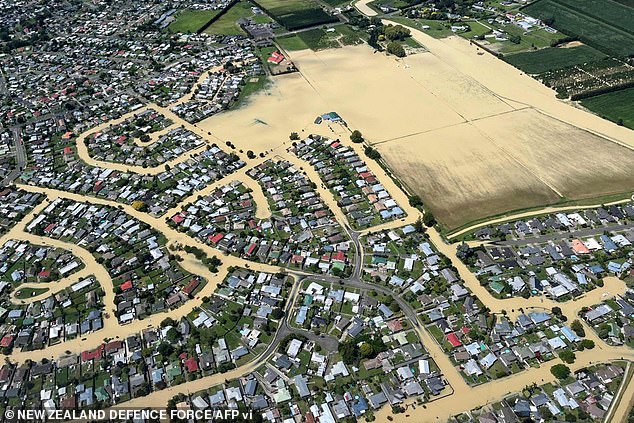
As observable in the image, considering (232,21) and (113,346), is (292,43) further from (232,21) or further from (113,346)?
(113,346)

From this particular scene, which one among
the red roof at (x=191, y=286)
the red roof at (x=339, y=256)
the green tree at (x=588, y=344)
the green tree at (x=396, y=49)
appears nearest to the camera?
the green tree at (x=588, y=344)

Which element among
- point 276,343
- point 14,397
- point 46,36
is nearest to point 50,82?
point 46,36

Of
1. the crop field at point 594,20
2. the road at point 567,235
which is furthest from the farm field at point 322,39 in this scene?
the road at point 567,235

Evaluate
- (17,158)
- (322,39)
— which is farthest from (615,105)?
(17,158)

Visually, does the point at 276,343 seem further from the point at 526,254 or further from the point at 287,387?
the point at 526,254

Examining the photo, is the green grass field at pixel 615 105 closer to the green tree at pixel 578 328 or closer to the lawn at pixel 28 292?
the green tree at pixel 578 328
